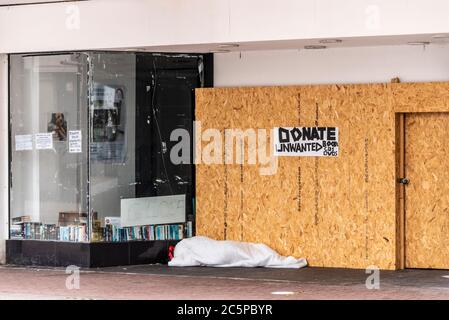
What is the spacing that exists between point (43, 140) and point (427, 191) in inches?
237

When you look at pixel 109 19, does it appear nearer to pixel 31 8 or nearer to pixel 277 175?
pixel 31 8

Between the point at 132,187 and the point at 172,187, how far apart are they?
691 millimetres

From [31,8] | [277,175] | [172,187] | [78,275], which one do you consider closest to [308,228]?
[277,175]

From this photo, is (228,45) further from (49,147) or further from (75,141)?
(49,147)

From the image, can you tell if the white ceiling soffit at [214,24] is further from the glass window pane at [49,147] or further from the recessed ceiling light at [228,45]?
the glass window pane at [49,147]

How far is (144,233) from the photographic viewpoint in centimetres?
1758

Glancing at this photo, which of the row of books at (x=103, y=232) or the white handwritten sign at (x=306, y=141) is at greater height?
the white handwritten sign at (x=306, y=141)

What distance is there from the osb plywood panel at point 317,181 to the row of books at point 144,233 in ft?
1.28

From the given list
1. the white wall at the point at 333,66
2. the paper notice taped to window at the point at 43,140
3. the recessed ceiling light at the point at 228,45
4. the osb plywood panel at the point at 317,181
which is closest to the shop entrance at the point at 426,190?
the osb plywood panel at the point at 317,181

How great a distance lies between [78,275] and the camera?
53.9 feet

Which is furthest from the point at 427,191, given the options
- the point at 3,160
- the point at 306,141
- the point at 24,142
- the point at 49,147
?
the point at 3,160

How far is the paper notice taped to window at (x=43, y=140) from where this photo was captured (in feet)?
57.4

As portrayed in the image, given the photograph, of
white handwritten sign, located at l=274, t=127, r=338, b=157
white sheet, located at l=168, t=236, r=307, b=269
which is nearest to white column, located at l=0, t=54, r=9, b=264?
white sheet, located at l=168, t=236, r=307, b=269

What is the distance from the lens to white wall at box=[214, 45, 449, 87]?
1650 cm
